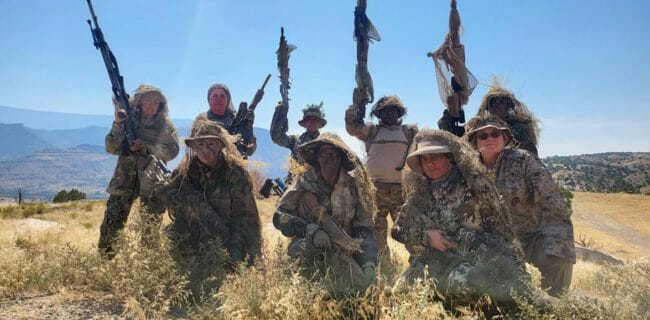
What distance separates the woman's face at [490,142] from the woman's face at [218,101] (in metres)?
4.32

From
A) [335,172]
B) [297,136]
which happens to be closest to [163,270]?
[335,172]

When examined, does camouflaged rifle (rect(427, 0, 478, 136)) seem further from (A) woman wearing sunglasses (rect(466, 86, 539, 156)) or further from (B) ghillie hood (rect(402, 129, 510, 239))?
(B) ghillie hood (rect(402, 129, 510, 239))

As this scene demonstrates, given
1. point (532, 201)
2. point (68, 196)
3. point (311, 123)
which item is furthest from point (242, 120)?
point (68, 196)

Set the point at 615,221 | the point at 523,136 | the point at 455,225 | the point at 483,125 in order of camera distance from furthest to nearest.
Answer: the point at 615,221
the point at 523,136
the point at 483,125
the point at 455,225

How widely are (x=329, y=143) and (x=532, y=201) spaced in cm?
229

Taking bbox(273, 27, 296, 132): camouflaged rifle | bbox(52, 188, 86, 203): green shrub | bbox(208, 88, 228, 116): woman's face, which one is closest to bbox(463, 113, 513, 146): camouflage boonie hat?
bbox(208, 88, 228, 116): woman's face

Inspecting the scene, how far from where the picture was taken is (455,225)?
404 cm

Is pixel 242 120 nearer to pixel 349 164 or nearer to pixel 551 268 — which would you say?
pixel 349 164

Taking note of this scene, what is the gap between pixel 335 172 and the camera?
4.91m

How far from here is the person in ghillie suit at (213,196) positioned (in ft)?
17.3

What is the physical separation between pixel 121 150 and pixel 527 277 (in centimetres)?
507

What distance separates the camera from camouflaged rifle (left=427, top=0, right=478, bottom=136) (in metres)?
5.83

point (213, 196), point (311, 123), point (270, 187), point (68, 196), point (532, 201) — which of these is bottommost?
point (68, 196)

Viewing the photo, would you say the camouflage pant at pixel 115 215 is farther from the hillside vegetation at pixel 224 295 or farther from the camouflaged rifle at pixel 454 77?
the camouflaged rifle at pixel 454 77
